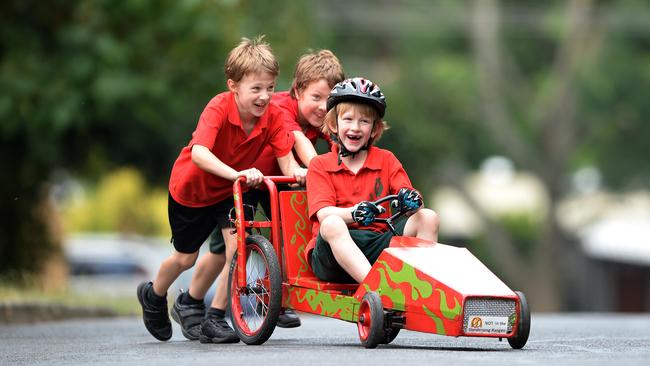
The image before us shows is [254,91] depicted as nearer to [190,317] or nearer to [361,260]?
Result: [361,260]

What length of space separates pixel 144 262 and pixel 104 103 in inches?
A: 642

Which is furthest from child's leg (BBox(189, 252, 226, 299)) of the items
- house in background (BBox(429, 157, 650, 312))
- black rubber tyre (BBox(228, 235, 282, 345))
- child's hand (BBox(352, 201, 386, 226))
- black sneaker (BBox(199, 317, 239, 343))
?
house in background (BBox(429, 157, 650, 312))

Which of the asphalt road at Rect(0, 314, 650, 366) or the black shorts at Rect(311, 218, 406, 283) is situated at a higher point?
the black shorts at Rect(311, 218, 406, 283)

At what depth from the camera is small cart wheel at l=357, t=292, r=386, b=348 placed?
27.7ft

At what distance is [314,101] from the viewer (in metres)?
10.0

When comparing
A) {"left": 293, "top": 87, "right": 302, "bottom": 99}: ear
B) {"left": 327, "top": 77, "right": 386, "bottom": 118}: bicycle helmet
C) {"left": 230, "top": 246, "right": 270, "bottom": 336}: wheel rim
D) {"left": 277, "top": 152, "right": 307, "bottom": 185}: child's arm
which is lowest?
{"left": 230, "top": 246, "right": 270, "bottom": 336}: wheel rim

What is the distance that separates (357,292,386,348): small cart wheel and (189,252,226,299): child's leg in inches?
A: 66.3

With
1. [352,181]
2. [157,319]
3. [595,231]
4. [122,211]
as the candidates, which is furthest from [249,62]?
[122,211]

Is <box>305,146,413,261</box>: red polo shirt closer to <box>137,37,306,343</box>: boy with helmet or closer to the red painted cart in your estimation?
the red painted cart

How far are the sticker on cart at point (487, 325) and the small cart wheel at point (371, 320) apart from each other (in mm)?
502

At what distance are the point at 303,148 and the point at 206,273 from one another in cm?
103

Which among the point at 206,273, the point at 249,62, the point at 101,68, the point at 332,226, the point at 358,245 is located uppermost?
the point at 101,68

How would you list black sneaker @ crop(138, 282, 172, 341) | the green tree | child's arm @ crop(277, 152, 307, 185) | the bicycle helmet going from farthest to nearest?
the green tree → black sneaker @ crop(138, 282, 172, 341) → child's arm @ crop(277, 152, 307, 185) → the bicycle helmet

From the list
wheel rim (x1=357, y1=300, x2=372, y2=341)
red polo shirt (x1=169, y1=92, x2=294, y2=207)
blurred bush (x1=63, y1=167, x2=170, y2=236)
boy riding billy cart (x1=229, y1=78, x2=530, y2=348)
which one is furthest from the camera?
blurred bush (x1=63, y1=167, x2=170, y2=236)
